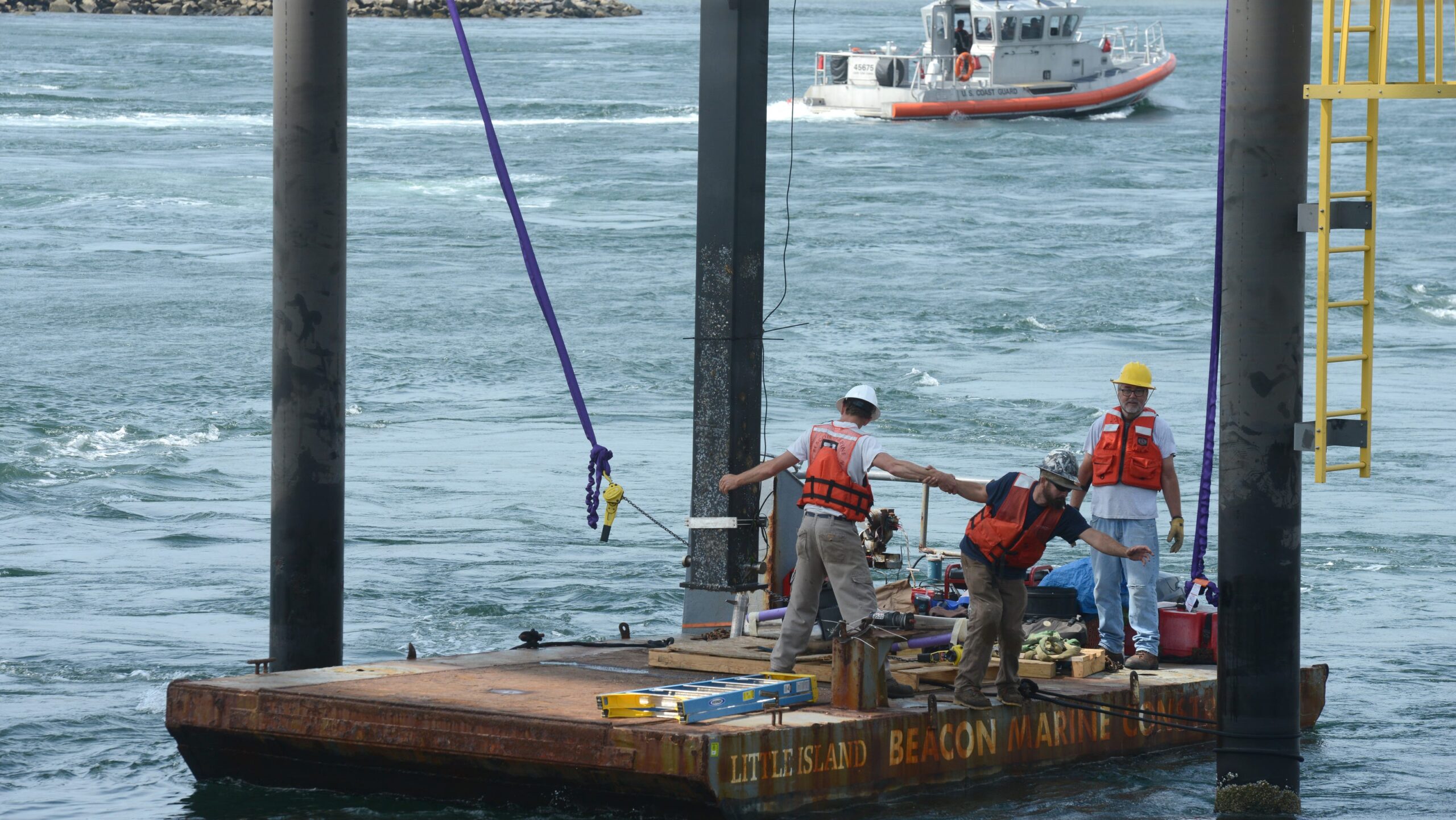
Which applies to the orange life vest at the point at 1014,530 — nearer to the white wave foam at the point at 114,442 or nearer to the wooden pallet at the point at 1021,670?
the wooden pallet at the point at 1021,670

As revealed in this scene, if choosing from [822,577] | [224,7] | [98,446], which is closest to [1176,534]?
[822,577]

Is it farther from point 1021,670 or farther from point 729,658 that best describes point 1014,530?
point 729,658

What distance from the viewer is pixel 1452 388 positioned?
2427 cm

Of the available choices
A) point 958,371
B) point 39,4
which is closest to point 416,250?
point 958,371

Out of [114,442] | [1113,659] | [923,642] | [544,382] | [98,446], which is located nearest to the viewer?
[923,642]

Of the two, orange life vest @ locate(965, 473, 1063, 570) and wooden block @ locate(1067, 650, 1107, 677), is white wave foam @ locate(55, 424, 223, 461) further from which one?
orange life vest @ locate(965, 473, 1063, 570)

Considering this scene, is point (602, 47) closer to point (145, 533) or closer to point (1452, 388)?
point (1452, 388)

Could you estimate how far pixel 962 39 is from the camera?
6012 cm

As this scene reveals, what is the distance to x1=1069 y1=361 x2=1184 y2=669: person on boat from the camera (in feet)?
31.6

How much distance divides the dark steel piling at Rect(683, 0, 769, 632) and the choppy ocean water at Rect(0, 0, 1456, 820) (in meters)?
1.81

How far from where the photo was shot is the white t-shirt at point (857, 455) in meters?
8.66

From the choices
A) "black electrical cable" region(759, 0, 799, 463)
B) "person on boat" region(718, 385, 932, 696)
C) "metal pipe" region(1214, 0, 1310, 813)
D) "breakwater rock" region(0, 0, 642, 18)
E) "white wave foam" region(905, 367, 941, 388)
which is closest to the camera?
"metal pipe" region(1214, 0, 1310, 813)

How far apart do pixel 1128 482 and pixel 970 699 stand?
4.88ft

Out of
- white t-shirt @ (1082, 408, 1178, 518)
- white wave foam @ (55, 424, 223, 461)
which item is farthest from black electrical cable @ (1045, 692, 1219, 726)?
white wave foam @ (55, 424, 223, 461)
